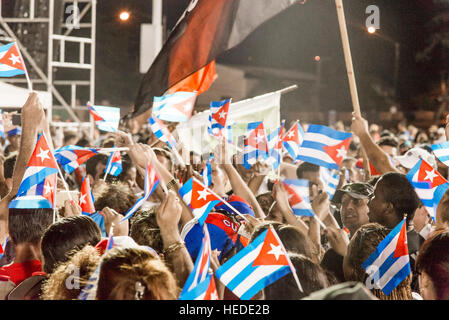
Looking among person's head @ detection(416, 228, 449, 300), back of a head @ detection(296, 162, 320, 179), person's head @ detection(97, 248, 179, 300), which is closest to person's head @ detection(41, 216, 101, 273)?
person's head @ detection(97, 248, 179, 300)

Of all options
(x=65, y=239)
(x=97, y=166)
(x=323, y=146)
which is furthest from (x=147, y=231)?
(x=97, y=166)

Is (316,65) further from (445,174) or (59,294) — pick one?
(59,294)

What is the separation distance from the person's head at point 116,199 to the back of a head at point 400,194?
179cm

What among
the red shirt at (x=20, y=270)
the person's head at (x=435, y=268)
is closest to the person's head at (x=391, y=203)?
the person's head at (x=435, y=268)

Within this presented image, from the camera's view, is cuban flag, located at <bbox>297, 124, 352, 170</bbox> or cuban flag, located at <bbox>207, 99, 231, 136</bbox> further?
cuban flag, located at <bbox>207, 99, 231, 136</bbox>

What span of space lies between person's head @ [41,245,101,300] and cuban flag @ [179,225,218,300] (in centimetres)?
46

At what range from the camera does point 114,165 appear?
593 cm

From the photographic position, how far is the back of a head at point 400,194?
3.93 metres

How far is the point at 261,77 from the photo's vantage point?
1180 inches

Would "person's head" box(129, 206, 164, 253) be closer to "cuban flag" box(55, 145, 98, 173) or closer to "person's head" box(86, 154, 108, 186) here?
"cuban flag" box(55, 145, 98, 173)

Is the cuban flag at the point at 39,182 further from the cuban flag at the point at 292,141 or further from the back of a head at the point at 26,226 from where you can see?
the cuban flag at the point at 292,141

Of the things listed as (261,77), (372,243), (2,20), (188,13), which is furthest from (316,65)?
(372,243)

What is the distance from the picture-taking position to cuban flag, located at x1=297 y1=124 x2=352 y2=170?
5.17 metres
